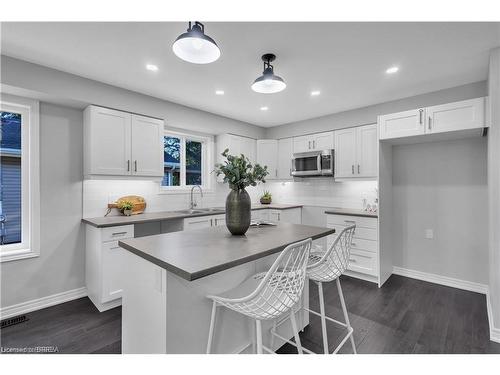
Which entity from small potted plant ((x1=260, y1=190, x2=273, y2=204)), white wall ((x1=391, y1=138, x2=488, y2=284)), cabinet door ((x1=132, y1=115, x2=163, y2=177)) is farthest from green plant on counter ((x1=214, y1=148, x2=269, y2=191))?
small potted plant ((x1=260, y1=190, x2=273, y2=204))

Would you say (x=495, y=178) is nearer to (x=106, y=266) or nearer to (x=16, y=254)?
(x=106, y=266)

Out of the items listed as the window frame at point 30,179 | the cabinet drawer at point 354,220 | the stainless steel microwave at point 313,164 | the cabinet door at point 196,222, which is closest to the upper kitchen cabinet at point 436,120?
the stainless steel microwave at point 313,164

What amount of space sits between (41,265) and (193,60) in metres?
2.85

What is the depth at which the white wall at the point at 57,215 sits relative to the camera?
8.99ft

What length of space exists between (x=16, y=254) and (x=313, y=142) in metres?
4.35

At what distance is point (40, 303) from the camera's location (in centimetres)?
275

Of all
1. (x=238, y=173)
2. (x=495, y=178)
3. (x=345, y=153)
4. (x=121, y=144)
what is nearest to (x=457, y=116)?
(x=495, y=178)

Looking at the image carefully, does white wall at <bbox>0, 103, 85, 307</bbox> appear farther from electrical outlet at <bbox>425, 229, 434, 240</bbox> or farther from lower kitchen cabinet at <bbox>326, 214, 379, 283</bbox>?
electrical outlet at <bbox>425, 229, 434, 240</bbox>

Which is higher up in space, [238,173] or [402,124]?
[402,124]

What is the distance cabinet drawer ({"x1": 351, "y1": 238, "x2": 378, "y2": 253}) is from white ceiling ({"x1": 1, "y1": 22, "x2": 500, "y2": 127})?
202cm

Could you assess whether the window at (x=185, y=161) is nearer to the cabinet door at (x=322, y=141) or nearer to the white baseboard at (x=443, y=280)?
the cabinet door at (x=322, y=141)

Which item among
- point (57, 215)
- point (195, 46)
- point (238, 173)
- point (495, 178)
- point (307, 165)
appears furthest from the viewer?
point (307, 165)
